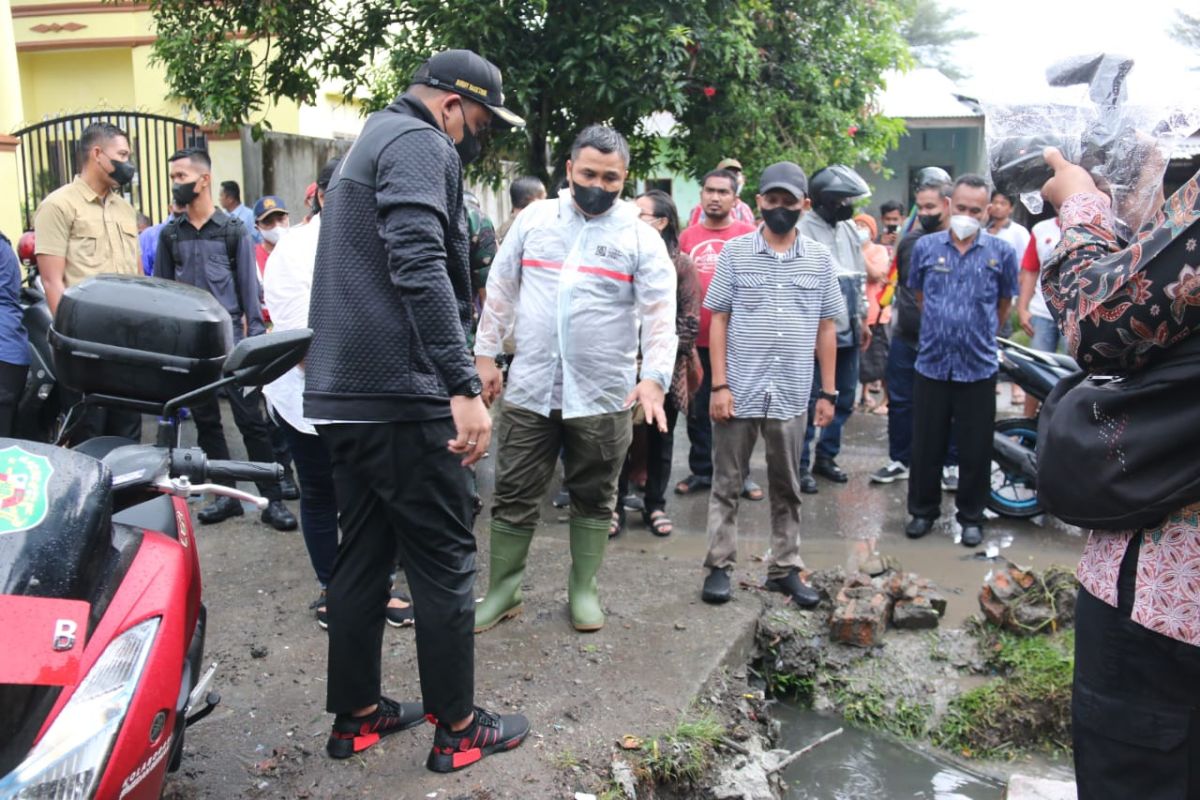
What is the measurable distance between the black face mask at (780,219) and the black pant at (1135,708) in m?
2.93

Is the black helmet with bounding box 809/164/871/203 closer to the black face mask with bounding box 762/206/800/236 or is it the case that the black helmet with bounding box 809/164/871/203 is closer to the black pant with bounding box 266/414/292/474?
the black face mask with bounding box 762/206/800/236

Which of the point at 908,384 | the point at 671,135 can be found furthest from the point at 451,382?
the point at 671,135

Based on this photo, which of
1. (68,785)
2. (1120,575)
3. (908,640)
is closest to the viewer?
(68,785)

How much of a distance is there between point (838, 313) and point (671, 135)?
409 cm

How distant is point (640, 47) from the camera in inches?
266

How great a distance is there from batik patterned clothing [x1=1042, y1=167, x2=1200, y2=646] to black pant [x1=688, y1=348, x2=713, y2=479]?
4.46 m

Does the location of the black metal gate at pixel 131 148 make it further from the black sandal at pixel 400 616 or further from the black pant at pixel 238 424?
the black sandal at pixel 400 616

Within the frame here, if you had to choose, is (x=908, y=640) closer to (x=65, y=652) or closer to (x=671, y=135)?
(x=65, y=652)

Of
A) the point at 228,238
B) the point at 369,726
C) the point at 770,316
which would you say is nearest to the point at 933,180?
the point at 770,316

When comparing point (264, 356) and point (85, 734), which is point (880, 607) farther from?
point (85, 734)

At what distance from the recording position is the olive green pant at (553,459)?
13.5 feet

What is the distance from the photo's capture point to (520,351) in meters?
4.15

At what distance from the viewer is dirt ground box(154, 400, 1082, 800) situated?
3.19 m

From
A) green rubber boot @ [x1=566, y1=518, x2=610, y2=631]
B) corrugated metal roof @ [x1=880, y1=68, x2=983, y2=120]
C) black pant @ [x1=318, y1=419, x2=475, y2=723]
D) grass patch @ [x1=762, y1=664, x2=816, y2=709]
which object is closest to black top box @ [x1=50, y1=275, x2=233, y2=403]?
black pant @ [x1=318, y1=419, x2=475, y2=723]
